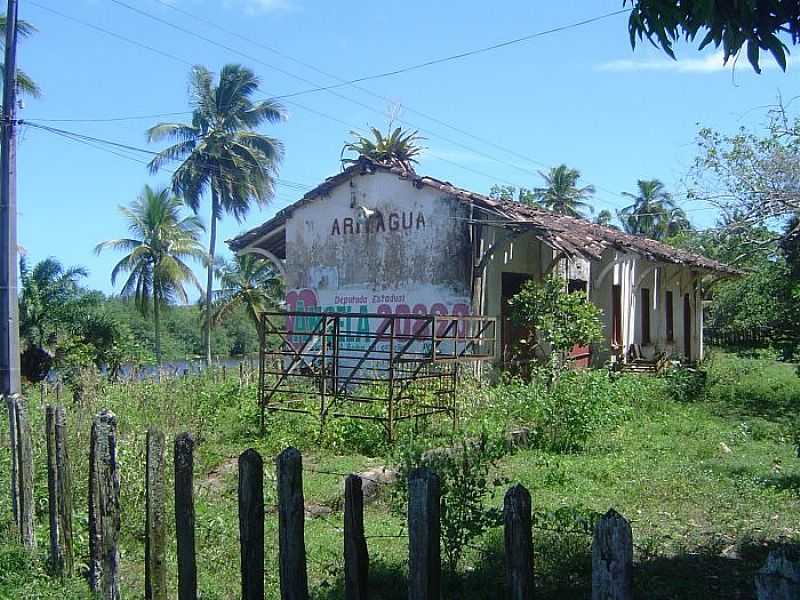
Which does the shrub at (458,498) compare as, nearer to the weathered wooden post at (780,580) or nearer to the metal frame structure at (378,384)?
the weathered wooden post at (780,580)

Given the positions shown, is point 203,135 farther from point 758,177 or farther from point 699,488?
point 699,488

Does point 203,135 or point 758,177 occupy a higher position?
point 203,135

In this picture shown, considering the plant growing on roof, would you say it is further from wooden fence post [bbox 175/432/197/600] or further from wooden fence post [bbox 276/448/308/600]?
wooden fence post [bbox 276/448/308/600]

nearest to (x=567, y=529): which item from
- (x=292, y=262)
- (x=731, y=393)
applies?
(x=731, y=393)

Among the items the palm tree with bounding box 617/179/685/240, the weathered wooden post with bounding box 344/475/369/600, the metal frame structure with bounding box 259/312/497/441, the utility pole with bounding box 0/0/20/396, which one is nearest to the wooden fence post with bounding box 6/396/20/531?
the weathered wooden post with bounding box 344/475/369/600

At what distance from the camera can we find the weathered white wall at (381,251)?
52.6 ft

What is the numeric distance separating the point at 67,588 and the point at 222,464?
466cm

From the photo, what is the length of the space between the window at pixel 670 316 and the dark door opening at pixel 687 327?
1.18m

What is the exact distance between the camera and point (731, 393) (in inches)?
629

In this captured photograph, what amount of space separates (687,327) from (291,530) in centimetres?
2464

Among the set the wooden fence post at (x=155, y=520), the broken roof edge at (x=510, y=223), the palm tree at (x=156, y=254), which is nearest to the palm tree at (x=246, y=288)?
the palm tree at (x=156, y=254)

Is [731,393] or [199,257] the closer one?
[731,393]

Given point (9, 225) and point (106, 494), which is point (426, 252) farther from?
point (106, 494)

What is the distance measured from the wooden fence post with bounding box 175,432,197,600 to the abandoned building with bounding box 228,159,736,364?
38.4 feet
